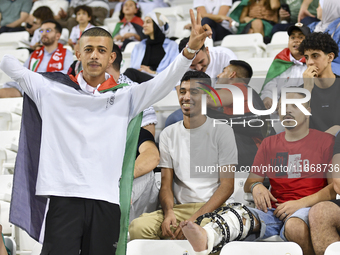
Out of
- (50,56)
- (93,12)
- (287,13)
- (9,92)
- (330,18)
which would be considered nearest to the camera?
(330,18)

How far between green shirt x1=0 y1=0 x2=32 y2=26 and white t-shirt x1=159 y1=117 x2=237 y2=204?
394 centimetres

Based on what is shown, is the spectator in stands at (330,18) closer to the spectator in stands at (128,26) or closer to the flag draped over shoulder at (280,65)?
the flag draped over shoulder at (280,65)

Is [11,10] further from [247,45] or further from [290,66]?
[290,66]

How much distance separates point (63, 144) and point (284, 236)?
0.99 metres

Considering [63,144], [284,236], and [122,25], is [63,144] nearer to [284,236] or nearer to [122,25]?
[284,236]

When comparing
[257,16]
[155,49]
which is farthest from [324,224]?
[257,16]

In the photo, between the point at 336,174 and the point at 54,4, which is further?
the point at 54,4

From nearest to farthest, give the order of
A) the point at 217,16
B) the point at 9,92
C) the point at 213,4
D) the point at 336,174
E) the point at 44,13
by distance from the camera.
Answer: the point at 336,174 < the point at 9,92 < the point at 217,16 < the point at 213,4 < the point at 44,13

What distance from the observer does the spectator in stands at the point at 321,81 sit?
104 inches

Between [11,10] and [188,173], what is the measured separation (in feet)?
13.8

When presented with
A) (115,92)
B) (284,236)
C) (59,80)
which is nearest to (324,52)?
(284,236)

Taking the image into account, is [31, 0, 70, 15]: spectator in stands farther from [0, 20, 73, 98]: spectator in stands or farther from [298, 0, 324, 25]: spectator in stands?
[298, 0, 324, 25]: spectator in stands

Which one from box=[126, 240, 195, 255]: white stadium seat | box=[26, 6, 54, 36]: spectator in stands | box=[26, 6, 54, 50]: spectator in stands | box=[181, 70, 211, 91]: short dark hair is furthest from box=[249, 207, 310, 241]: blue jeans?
box=[26, 6, 54, 36]: spectator in stands

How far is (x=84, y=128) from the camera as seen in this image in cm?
182
